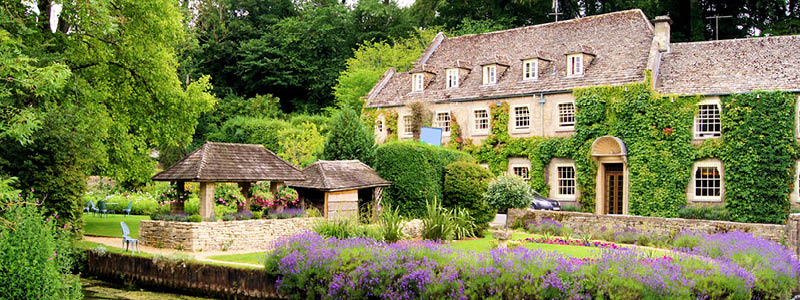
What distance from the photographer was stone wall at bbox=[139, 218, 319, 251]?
63.1ft

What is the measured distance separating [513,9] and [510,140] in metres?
14.8

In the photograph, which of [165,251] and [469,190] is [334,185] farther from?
[165,251]

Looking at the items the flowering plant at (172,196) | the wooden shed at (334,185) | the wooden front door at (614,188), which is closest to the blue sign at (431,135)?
the wooden front door at (614,188)

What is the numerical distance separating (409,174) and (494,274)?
11839mm

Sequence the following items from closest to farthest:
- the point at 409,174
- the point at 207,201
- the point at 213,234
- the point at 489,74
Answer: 1. the point at 213,234
2. the point at 207,201
3. the point at 409,174
4. the point at 489,74

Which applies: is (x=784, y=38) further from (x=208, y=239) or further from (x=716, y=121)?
(x=208, y=239)

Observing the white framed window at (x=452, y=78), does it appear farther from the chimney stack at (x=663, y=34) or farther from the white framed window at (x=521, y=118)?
the chimney stack at (x=663, y=34)

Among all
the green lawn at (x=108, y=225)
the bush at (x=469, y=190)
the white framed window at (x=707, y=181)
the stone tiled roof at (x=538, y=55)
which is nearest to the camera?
the green lawn at (x=108, y=225)

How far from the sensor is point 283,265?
50.8 ft

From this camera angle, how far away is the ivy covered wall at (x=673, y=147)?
85.8 feet

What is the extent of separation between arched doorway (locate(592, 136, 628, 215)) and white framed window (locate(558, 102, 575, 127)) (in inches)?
64.6

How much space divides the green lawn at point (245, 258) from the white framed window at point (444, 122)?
16.8 metres

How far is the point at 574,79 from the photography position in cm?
3100

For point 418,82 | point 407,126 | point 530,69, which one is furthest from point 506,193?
point 418,82
